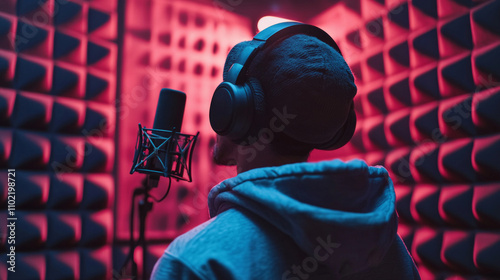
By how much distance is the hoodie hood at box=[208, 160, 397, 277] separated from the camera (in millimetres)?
443

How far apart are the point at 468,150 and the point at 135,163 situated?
1.45 m

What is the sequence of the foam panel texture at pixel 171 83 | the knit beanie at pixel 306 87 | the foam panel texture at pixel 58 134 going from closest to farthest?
the knit beanie at pixel 306 87
the foam panel texture at pixel 58 134
the foam panel texture at pixel 171 83

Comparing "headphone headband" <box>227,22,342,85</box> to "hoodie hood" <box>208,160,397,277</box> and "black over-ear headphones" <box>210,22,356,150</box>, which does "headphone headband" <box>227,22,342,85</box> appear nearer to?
"black over-ear headphones" <box>210,22,356,150</box>

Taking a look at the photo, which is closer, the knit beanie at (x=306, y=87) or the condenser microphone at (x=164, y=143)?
the knit beanie at (x=306, y=87)

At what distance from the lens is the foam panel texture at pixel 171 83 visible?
6.84 feet

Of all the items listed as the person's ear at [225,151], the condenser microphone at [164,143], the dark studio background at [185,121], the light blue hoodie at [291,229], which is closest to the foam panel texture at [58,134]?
the dark studio background at [185,121]

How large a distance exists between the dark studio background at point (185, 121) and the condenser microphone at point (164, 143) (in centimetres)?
104

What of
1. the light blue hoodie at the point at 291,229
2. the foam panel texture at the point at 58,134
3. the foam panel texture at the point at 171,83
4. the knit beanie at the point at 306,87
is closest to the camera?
the light blue hoodie at the point at 291,229

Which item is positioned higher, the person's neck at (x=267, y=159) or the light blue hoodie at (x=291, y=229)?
the person's neck at (x=267, y=159)

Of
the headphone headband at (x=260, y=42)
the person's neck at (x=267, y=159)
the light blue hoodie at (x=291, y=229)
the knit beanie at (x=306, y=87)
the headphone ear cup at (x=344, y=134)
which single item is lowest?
the light blue hoodie at (x=291, y=229)

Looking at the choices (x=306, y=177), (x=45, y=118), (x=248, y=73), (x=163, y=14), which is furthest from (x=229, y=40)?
(x=306, y=177)

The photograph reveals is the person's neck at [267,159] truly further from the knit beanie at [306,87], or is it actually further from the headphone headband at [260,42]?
the headphone headband at [260,42]

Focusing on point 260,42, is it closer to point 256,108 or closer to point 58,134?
point 256,108

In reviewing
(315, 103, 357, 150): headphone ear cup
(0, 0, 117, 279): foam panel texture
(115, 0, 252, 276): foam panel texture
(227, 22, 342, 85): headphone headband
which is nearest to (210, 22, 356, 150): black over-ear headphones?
(227, 22, 342, 85): headphone headband
